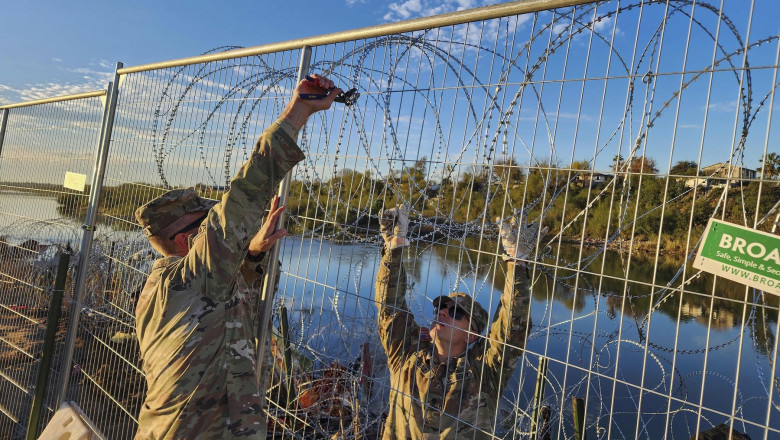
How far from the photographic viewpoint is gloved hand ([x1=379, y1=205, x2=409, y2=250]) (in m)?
2.54

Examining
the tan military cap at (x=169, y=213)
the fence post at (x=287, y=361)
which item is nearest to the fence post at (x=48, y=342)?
the fence post at (x=287, y=361)

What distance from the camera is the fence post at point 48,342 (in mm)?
4094

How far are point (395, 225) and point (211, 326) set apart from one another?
1004 mm

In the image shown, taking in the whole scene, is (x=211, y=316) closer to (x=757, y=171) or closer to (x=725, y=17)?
(x=757, y=171)

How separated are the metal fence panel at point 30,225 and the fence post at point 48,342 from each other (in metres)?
0.10

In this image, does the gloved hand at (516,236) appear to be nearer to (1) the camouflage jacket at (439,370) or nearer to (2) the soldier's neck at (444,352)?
(1) the camouflage jacket at (439,370)

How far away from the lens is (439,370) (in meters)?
2.56

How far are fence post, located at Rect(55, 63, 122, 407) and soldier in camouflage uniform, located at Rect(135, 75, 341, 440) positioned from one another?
2170mm

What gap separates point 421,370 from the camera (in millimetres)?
2566

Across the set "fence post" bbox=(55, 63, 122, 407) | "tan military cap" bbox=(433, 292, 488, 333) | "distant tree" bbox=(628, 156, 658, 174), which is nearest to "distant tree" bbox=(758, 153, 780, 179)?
"distant tree" bbox=(628, 156, 658, 174)

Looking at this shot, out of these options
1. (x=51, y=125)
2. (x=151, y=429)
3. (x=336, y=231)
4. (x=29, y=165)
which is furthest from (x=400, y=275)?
(x=29, y=165)

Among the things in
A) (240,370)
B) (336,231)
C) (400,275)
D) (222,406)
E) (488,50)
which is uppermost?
(488,50)

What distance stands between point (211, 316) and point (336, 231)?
2.73 feet

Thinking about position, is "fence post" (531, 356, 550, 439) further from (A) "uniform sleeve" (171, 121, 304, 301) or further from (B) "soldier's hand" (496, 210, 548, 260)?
(A) "uniform sleeve" (171, 121, 304, 301)
